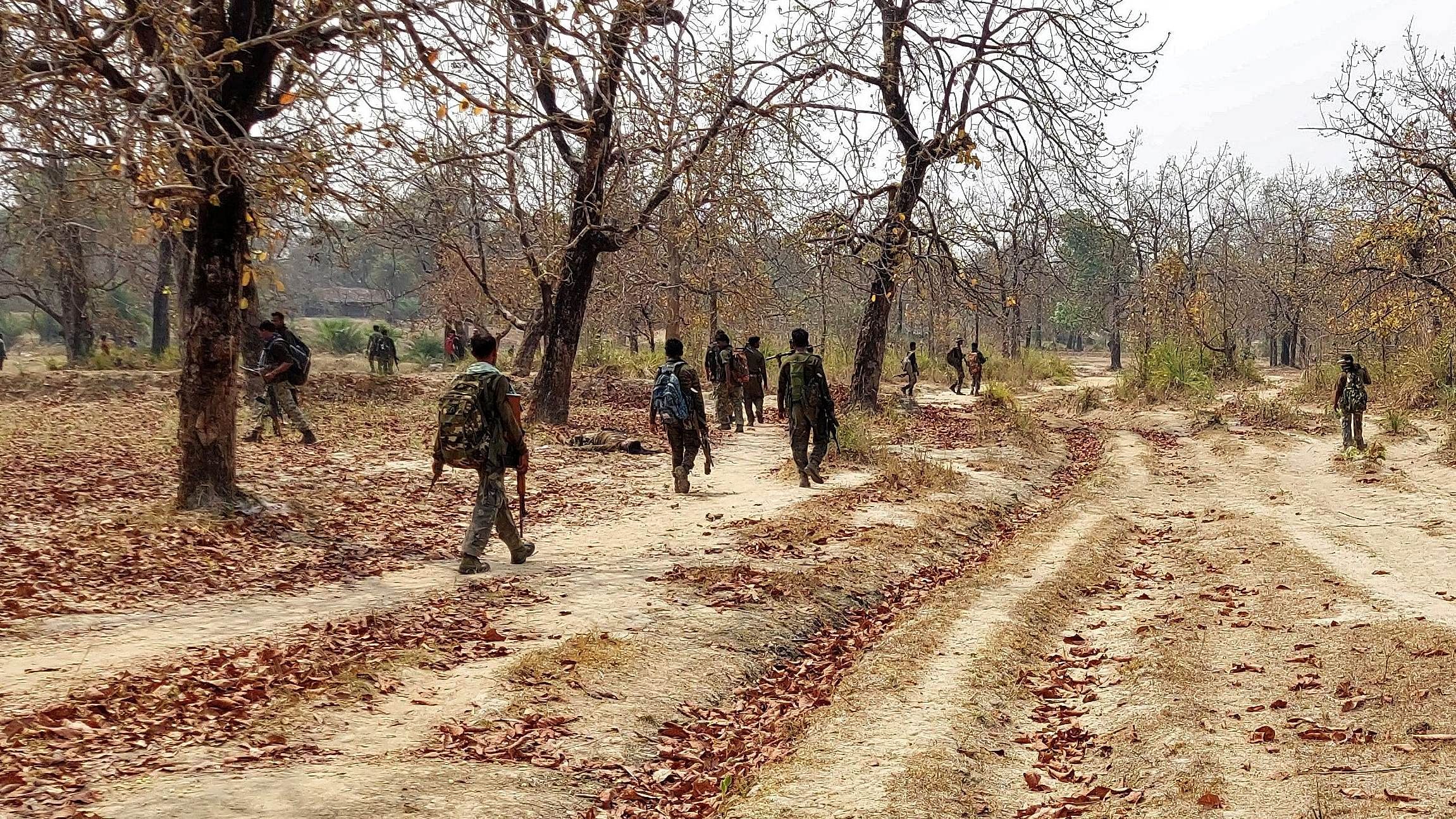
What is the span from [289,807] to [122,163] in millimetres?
3836

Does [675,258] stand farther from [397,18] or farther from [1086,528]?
[397,18]

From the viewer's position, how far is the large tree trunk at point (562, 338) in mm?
18109

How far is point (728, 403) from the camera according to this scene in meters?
19.3

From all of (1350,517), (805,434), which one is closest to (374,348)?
(805,434)

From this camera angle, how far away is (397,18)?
6992 mm

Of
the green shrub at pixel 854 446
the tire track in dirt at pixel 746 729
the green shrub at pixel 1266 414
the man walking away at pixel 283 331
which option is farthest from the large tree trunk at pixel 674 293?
the tire track in dirt at pixel 746 729

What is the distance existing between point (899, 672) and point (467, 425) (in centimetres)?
373

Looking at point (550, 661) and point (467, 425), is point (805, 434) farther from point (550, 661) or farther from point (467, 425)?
point (550, 661)

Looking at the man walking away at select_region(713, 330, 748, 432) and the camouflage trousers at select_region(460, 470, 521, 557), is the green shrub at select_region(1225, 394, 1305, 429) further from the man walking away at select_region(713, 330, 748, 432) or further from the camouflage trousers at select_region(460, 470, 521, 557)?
the camouflage trousers at select_region(460, 470, 521, 557)

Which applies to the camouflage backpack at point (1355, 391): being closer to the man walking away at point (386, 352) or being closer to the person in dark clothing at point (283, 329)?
the person in dark clothing at point (283, 329)

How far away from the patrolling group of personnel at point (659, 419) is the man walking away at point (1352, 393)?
30.6 feet

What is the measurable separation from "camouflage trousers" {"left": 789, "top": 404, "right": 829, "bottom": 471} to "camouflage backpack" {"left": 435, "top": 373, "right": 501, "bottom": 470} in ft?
17.5

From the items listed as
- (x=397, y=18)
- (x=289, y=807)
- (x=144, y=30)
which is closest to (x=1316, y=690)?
(x=289, y=807)

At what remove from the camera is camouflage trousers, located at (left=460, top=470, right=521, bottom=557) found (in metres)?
8.23
